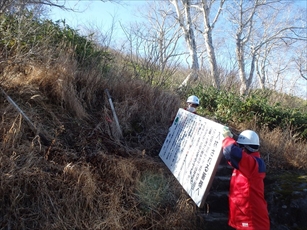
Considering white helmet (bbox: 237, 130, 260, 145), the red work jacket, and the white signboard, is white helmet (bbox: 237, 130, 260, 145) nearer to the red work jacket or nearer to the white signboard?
the red work jacket

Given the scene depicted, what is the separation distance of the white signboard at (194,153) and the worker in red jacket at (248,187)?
1.10 ft

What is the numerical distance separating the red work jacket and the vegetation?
0.91m

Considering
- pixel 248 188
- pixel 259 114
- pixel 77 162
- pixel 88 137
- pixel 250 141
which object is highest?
pixel 259 114

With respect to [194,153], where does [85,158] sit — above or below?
below

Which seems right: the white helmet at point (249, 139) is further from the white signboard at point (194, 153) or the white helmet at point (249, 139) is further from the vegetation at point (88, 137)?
the vegetation at point (88, 137)

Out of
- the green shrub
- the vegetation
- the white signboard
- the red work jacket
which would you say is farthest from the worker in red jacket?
the green shrub

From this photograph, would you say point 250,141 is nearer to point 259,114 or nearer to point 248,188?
point 248,188

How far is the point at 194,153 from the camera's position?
3908 millimetres

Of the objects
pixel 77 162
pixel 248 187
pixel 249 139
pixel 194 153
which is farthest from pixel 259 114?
pixel 77 162

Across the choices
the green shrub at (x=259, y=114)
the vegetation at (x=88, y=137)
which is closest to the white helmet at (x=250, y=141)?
the vegetation at (x=88, y=137)

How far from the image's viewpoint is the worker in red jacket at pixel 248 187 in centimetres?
292

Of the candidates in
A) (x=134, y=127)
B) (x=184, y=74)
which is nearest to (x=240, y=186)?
(x=134, y=127)

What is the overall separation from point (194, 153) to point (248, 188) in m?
1.06

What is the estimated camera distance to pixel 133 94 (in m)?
6.32
